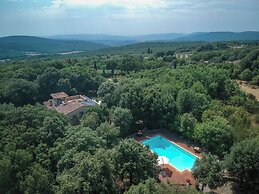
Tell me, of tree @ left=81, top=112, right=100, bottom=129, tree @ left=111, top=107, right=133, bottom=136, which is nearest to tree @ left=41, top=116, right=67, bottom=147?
tree @ left=81, top=112, right=100, bottom=129

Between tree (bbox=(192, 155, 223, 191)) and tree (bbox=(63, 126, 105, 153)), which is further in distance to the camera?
tree (bbox=(63, 126, 105, 153))

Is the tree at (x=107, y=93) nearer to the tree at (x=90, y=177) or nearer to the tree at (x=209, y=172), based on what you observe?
the tree at (x=209, y=172)

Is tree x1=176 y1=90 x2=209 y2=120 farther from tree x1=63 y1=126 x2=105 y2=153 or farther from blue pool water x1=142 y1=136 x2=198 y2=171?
tree x1=63 y1=126 x2=105 y2=153

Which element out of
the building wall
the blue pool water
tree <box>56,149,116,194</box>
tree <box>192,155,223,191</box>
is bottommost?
the blue pool water

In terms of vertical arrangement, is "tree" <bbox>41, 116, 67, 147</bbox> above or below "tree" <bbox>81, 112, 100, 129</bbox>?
above

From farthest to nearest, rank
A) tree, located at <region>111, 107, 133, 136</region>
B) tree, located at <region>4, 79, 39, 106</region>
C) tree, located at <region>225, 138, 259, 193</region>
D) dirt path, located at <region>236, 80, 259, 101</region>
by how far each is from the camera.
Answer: dirt path, located at <region>236, 80, 259, 101</region>, tree, located at <region>4, 79, 39, 106</region>, tree, located at <region>111, 107, 133, 136</region>, tree, located at <region>225, 138, 259, 193</region>

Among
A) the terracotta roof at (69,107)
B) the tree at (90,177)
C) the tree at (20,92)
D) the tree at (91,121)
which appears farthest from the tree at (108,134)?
the tree at (20,92)

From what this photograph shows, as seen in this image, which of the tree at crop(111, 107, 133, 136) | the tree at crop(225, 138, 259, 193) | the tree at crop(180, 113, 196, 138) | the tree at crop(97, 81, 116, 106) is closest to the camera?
the tree at crop(225, 138, 259, 193)
